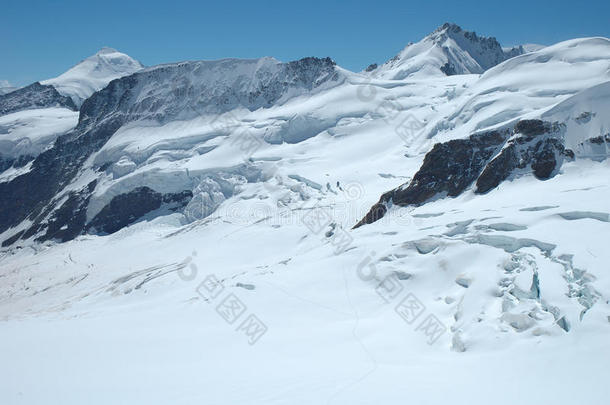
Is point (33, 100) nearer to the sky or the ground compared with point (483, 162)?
nearer to the sky

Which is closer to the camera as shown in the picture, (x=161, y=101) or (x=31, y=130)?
(x=161, y=101)

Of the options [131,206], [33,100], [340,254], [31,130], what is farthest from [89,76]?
[340,254]

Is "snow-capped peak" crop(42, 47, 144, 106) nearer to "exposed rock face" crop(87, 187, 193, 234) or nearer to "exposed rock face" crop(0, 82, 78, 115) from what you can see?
"exposed rock face" crop(0, 82, 78, 115)

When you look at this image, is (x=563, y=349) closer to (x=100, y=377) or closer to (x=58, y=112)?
(x=100, y=377)

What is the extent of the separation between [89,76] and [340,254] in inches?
7257

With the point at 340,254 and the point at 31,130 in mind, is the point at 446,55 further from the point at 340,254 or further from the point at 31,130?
the point at 31,130

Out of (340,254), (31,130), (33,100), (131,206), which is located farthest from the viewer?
(33,100)

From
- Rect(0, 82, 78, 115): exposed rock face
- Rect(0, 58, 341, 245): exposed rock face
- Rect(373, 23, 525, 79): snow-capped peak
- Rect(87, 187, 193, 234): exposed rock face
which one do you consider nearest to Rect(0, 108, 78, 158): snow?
Rect(0, 82, 78, 115): exposed rock face

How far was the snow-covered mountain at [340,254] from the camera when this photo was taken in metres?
15.2

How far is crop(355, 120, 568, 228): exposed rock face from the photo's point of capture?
3302 centimetres

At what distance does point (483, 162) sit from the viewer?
35.8 m

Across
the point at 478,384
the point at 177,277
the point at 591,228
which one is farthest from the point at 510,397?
the point at 177,277

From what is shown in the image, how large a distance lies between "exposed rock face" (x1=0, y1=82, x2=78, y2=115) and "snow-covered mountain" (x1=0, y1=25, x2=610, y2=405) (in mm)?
66867

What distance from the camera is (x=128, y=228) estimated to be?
219 ft
